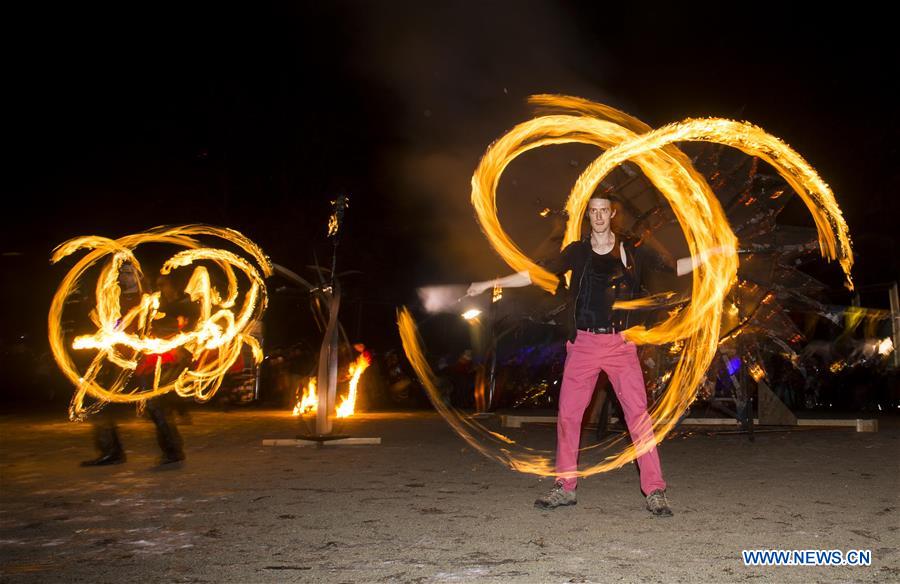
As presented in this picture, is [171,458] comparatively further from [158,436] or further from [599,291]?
[599,291]

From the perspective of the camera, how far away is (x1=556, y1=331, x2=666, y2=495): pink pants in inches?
198

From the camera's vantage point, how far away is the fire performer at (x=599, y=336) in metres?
5.17

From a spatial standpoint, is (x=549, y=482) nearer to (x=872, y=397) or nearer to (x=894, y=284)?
(x=872, y=397)

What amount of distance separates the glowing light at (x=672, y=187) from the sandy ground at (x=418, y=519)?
1220 mm

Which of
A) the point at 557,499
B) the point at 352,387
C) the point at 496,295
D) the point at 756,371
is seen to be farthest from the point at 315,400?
the point at 557,499

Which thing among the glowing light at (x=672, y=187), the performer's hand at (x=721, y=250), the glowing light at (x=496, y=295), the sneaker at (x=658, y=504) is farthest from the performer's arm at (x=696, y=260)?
the glowing light at (x=496, y=295)

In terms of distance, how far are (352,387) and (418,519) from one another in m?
9.34

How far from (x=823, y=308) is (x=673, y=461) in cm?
373

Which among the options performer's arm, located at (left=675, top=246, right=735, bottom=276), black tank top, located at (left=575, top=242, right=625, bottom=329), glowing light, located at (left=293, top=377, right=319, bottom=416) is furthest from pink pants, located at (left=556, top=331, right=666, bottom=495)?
glowing light, located at (left=293, top=377, right=319, bottom=416)

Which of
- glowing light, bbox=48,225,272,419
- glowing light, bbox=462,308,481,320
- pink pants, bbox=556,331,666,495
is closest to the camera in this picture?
pink pants, bbox=556,331,666,495

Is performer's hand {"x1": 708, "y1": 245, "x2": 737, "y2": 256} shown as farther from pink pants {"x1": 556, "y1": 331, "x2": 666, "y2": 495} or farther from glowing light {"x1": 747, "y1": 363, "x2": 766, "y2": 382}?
glowing light {"x1": 747, "y1": 363, "x2": 766, "y2": 382}

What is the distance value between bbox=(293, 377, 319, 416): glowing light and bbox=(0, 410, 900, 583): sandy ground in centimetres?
478

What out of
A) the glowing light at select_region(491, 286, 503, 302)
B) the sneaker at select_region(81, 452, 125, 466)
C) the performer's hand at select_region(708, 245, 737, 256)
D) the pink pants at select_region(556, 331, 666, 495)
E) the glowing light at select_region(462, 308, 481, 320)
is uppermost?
the glowing light at select_region(491, 286, 503, 302)

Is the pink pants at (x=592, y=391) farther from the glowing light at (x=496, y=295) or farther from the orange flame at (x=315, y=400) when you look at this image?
the glowing light at (x=496, y=295)
